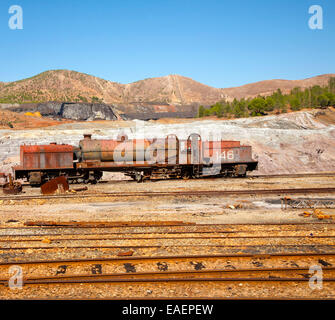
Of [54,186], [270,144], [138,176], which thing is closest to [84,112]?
[270,144]

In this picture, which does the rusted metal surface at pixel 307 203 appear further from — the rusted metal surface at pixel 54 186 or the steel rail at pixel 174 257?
the rusted metal surface at pixel 54 186

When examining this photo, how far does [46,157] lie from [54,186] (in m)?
3.36

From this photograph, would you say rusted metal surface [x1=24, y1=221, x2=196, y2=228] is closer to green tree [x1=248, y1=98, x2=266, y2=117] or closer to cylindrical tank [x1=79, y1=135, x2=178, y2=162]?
cylindrical tank [x1=79, y1=135, x2=178, y2=162]

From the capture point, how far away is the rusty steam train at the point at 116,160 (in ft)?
73.6

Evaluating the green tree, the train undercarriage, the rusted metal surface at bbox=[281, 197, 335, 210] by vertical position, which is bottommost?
the rusted metal surface at bbox=[281, 197, 335, 210]

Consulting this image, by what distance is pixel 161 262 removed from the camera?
28.5 feet

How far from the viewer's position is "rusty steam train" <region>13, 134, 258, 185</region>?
22.4 metres

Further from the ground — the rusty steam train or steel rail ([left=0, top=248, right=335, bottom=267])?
the rusty steam train

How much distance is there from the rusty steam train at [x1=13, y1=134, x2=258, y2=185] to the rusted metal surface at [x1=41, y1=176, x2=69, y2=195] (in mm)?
2378

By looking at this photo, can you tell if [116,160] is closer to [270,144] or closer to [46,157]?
[46,157]

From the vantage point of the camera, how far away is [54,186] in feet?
66.0

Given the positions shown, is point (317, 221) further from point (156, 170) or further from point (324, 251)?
point (156, 170)

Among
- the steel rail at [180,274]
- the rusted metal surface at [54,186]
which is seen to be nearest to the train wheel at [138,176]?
the rusted metal surface at [54,186]

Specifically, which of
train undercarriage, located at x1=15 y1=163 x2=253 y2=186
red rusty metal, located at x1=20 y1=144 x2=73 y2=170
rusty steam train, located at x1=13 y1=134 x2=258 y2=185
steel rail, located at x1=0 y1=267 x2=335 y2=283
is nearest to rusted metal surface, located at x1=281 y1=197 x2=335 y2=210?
steel rail, located at x1=0 y1=267 x2=335 y2=283
